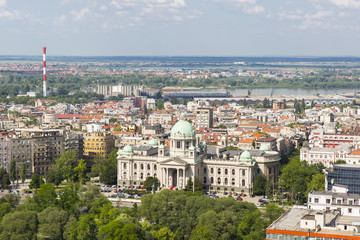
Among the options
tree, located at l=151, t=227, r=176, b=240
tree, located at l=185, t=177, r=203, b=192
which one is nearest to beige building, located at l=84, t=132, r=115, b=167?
tree, located at l=185, t=177, r=203, b=192

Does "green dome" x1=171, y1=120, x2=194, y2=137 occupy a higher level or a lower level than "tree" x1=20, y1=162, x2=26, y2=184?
higher

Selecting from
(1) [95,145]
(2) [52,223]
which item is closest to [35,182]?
(1) [95,145]

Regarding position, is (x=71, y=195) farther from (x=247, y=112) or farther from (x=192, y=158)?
(x=247, y=112)

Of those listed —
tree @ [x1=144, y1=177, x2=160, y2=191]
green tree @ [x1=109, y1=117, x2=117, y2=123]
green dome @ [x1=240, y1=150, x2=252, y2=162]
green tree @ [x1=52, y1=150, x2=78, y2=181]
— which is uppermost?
green dome @ [x1=240, y1=150, x2=252, y2=162]

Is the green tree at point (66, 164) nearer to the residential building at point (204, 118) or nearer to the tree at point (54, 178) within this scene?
the tree at point (54, 178)

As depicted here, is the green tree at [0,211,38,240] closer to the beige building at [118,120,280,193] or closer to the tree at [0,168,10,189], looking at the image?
the tree at [0,168,10,189]
